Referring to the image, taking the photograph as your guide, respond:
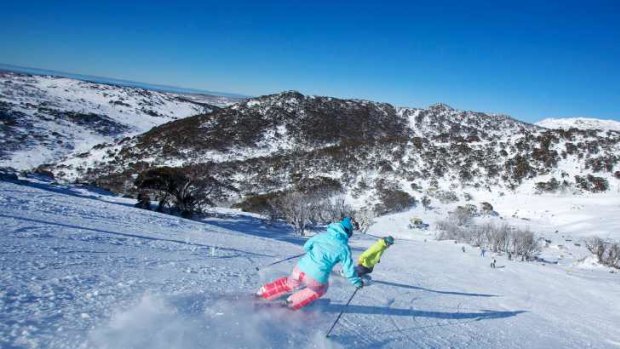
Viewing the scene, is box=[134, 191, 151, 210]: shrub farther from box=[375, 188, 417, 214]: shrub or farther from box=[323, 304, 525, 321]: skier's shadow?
box=[375, 188, 417, 214]: shrub

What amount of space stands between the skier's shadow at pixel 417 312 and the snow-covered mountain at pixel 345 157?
2178 centimetres

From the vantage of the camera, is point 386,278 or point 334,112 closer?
point 386,278

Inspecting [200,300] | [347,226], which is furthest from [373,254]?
[200,300]

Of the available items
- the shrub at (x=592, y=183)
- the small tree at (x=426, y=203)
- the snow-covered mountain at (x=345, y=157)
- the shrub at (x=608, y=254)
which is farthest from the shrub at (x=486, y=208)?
the shrub at (x=608, y=254)

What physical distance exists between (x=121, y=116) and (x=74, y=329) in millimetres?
103039

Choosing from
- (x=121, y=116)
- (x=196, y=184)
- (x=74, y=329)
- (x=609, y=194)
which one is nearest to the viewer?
(x=74, y=329)

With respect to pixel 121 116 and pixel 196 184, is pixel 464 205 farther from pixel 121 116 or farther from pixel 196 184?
pixel 121 116

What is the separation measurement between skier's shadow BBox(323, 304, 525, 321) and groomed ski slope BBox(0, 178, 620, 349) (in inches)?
1.7

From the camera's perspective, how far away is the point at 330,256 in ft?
17.6

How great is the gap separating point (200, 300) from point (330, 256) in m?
1.93

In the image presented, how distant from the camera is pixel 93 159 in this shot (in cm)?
6062

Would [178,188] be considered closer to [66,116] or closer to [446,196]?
[446,196]

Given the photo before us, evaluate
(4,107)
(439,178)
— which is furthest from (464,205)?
(4,107)

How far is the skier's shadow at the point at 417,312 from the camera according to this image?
21.9 ft
